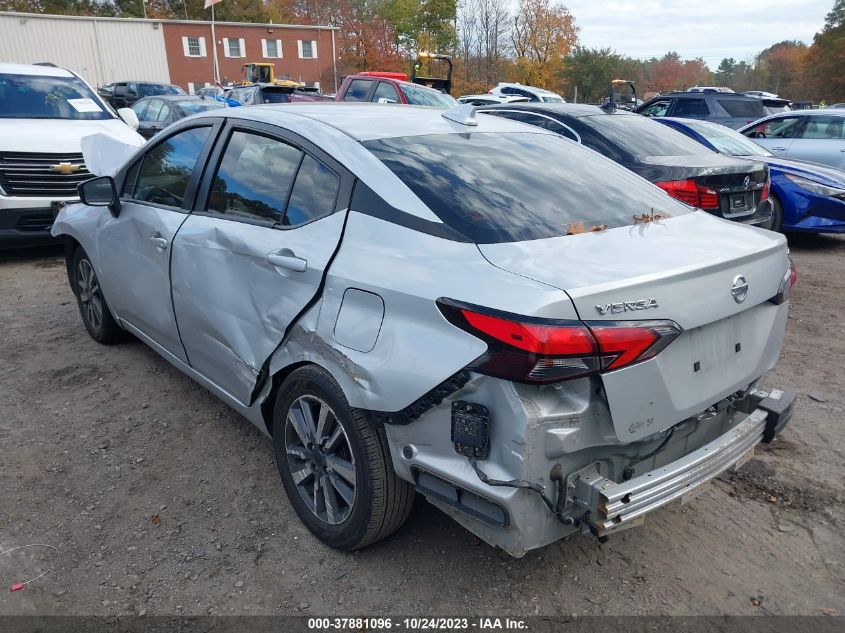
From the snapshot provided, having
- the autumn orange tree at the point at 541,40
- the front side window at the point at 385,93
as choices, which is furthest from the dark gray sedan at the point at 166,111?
the autumn orange tree at the point at 541,40

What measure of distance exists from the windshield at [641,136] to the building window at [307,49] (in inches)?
2074

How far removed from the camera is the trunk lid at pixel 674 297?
1.98 meters

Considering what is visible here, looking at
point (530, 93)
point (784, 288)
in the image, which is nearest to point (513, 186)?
point (784, 288)

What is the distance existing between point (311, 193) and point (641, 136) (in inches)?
185

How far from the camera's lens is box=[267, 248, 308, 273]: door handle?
2.55 metres

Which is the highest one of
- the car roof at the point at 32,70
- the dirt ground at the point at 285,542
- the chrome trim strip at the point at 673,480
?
the car roof at the point at 32,70

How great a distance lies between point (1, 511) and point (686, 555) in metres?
3.00

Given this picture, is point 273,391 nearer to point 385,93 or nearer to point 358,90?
point 385,93

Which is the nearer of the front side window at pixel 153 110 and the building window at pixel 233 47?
the front side window at pixel 153 110

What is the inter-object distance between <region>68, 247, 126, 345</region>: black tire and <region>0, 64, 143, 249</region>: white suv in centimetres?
180

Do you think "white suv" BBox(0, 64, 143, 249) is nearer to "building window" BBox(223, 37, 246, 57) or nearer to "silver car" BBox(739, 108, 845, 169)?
"silver car" BBox(739, 108, 845, 169)

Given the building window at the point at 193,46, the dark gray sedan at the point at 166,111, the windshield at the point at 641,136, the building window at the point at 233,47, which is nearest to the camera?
the windshield at the point at 641,136

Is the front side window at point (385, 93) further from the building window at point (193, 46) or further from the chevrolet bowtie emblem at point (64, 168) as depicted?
the building window at point (193, 46)

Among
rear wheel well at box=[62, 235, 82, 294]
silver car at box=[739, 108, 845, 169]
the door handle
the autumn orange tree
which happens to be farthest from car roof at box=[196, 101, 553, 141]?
the autumn orange tree
